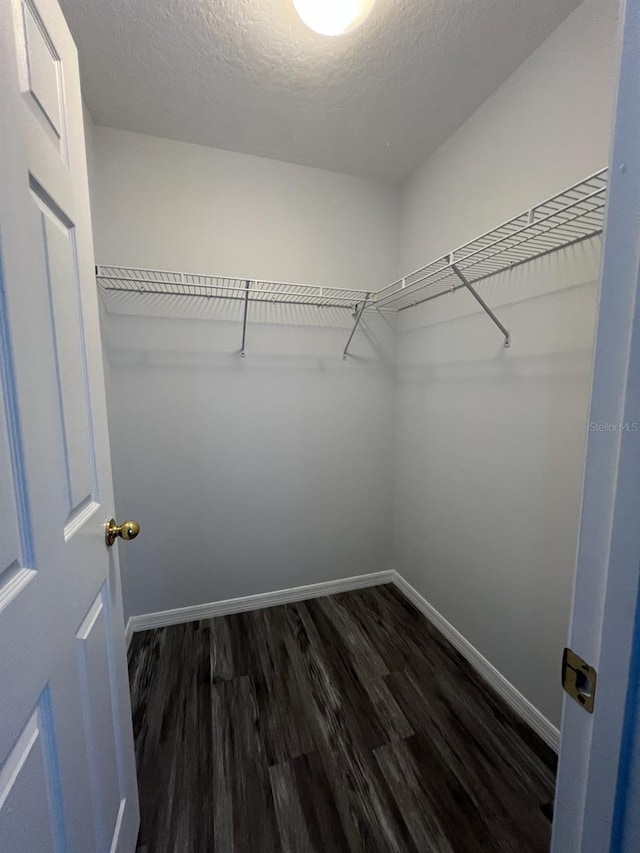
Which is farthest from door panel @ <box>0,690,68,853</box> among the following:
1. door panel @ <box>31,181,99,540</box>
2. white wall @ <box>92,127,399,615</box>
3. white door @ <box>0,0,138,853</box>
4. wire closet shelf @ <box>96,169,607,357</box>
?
wire closet shelf @ <box>96,169,607,357</box>

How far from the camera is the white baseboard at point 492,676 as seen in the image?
1326mm

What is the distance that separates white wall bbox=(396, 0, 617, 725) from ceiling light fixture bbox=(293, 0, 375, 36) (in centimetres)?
73

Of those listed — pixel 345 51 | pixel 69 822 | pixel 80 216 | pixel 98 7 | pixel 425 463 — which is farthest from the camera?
pixel 425 463

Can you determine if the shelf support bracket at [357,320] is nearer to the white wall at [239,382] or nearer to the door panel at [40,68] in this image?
the white wall at [239,382]

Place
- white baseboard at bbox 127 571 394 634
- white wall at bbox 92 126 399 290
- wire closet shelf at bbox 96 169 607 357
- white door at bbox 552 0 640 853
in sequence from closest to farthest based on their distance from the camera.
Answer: white door at bbox 552 0 640 853
wire closet shelf at bbox 96 169 607 357
white wall at bbox 92 126 399 290
white baseboard at bbox 127 571 394 634

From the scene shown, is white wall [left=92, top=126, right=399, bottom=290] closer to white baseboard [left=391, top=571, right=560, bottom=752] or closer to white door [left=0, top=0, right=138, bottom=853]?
white door [left=0, top=0, right=138, bottom=853]

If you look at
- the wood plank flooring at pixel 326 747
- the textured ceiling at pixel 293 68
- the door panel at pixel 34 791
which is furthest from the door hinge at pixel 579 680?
the textured ceiling at pixel 293 68

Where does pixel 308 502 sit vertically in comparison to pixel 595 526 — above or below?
below

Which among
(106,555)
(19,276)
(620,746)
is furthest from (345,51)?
(620,746)

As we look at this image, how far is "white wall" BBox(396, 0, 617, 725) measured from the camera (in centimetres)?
117

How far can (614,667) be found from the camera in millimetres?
444

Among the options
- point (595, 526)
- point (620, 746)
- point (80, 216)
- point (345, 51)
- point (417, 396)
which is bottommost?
point (620, 746)

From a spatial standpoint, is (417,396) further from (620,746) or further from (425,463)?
(620,746)

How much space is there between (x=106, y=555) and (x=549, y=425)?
1.54 meters
